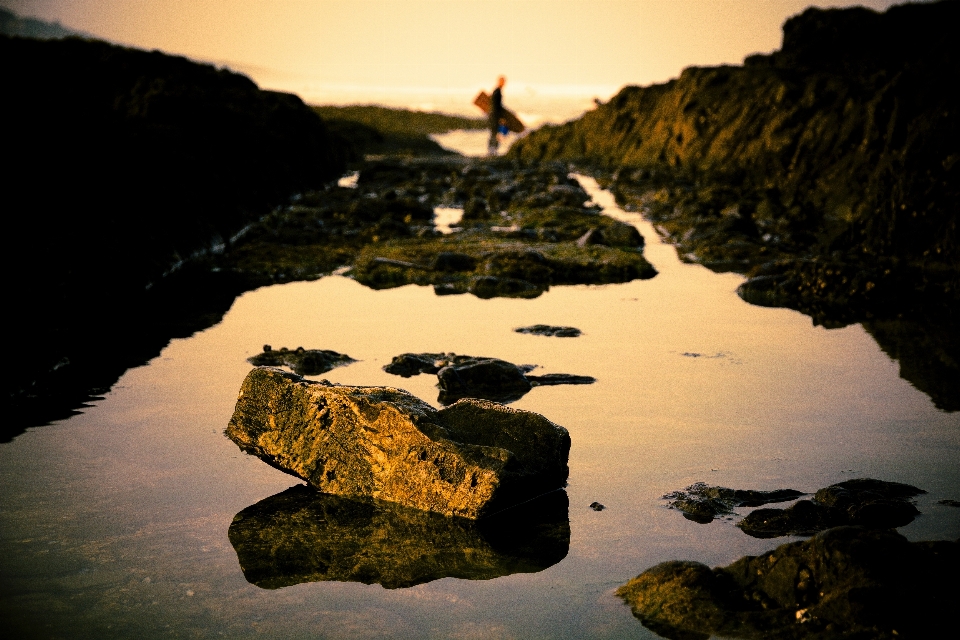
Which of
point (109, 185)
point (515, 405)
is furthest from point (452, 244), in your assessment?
point (515, 405)

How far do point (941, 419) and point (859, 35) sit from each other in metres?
26.6

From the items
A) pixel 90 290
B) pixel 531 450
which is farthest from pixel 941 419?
pixel 90 290

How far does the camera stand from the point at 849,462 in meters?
5.70

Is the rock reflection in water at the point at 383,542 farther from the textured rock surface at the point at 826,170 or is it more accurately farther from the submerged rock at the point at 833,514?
the textured rock surface at the point at 826,170

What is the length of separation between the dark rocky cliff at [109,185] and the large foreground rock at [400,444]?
2.58 meters

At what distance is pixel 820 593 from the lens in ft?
11.9

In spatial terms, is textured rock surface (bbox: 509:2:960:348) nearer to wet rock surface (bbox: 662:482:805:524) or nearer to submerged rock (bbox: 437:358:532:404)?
wet rock surface (bbox: 662:482:805:524)

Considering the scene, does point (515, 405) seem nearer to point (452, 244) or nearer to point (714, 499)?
point (714, 499)

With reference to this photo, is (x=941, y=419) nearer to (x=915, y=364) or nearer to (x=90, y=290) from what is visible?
(x=915, y=364)

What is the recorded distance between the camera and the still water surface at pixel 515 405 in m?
4.03

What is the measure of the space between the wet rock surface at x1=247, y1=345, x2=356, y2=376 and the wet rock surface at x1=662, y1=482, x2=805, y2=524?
3.36 meters

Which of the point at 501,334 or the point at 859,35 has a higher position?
the point at 859,35

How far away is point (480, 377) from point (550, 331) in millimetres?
2068

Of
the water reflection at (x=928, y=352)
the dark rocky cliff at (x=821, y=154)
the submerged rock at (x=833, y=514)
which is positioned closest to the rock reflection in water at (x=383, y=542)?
the submerged rock at (x=833, y=514)
